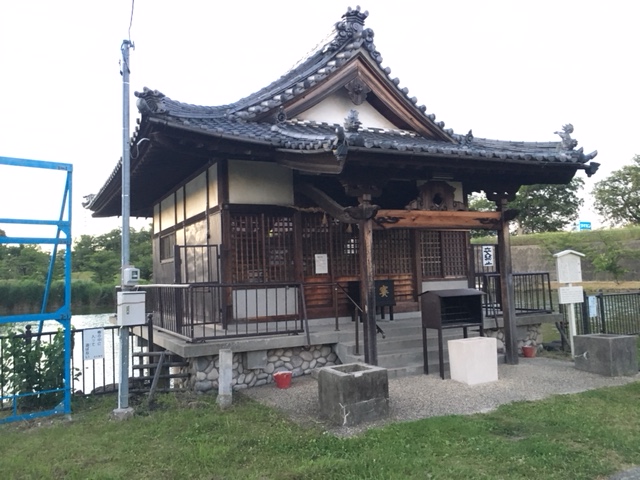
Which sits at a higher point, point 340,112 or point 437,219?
point 340,112

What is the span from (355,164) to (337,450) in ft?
12.9

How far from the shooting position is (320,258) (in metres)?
9.13

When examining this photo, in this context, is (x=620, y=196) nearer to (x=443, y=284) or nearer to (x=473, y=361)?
(x=443, y=284)

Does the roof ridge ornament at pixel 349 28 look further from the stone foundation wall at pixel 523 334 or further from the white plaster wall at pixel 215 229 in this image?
the stone foundation wall at pixel 523 334

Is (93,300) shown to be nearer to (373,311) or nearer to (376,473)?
(373,311)

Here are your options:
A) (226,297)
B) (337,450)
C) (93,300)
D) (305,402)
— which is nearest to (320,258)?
(226,297)

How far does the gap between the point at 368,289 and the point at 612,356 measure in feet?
12.5

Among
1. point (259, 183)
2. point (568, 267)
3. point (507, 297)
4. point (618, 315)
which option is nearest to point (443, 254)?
point (507, 297)

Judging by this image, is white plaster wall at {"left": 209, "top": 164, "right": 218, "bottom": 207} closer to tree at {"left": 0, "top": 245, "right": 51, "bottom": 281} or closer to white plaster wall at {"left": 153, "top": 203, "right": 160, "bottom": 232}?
white plaster wall at {"left": 153, "top": 203, "right": 160, "bottom": 232}

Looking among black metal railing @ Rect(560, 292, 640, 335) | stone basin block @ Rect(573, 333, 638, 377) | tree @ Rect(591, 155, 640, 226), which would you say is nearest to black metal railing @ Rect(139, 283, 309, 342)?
stone basin block @ Rect(573, 333, 638, 377)

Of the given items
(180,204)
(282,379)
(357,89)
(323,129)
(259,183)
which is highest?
(357,89)

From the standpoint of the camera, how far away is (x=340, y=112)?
986cm

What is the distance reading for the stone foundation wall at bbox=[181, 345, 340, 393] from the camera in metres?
6.98

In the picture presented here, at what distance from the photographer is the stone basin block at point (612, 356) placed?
7.24 meters
